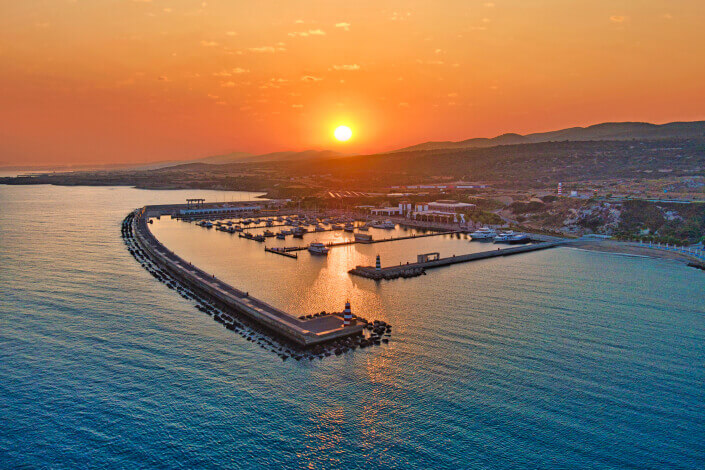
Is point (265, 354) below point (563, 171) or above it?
below

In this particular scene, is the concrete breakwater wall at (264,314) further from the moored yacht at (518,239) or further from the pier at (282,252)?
the moored yacht at (518,239)

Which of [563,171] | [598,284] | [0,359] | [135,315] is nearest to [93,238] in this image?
[135,315]

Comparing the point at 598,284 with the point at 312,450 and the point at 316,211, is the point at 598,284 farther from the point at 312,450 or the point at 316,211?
the point at 316,211

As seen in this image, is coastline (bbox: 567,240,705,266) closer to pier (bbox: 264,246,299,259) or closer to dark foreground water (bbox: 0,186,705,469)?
dark foreground water (bbox: 0,186,705,469)

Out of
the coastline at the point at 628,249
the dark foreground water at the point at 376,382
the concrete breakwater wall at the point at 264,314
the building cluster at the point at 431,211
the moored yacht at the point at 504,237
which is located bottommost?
the dark foreground water at the point at 376,382

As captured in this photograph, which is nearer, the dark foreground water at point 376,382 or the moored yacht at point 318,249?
the dark foreground water at point 376,382

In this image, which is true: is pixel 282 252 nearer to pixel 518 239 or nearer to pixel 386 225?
pixel 386 225

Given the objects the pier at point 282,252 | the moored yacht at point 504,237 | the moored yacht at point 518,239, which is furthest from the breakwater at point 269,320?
the moored yacht at point 518,239
